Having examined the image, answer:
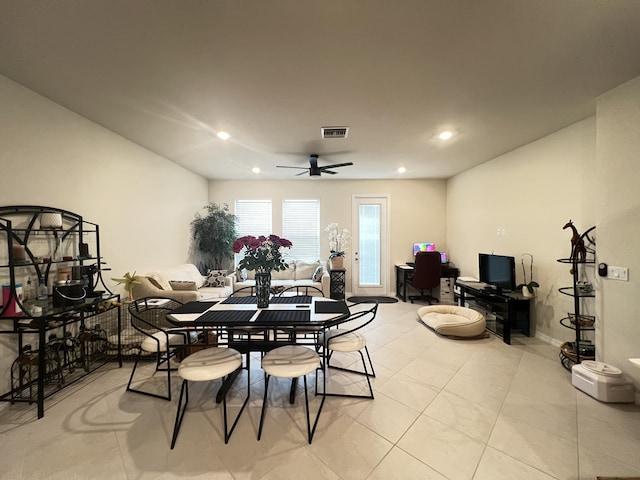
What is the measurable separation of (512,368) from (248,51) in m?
3.94

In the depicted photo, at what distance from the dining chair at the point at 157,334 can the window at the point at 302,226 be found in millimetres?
3241

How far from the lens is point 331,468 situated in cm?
157

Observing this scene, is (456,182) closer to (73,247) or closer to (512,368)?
(512,368)

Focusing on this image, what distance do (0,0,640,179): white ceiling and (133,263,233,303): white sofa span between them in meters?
1.99

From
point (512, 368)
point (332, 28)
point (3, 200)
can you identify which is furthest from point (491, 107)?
point (3, 200)

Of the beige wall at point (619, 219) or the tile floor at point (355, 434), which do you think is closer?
the tile floor at point (355, 434)

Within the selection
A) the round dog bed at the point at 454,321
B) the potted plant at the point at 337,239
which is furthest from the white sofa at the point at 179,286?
the round dog bed at the point at 454,321

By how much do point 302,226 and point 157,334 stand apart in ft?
13.1

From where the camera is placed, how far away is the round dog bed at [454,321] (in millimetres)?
3537

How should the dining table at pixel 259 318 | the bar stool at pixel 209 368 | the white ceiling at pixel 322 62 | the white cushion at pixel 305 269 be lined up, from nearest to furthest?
the white ceiling at pixel 322 62 → the bar stool at pixel 209 368 → the dining table at pixel 259 318 → the white cushion at pixel 305 269

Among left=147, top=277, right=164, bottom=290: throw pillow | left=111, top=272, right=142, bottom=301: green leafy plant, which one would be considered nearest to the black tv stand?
left=147, top=277, right=164, bottom=290: throw pillow

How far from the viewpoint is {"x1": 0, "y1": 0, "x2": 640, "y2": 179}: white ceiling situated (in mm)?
1524

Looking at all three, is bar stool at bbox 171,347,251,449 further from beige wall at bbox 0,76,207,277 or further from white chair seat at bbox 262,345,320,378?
beige wall at bbox 0,76,207,277

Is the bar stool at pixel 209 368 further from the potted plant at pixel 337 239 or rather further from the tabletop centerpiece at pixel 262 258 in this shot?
the potted plant at pixel 337 239
